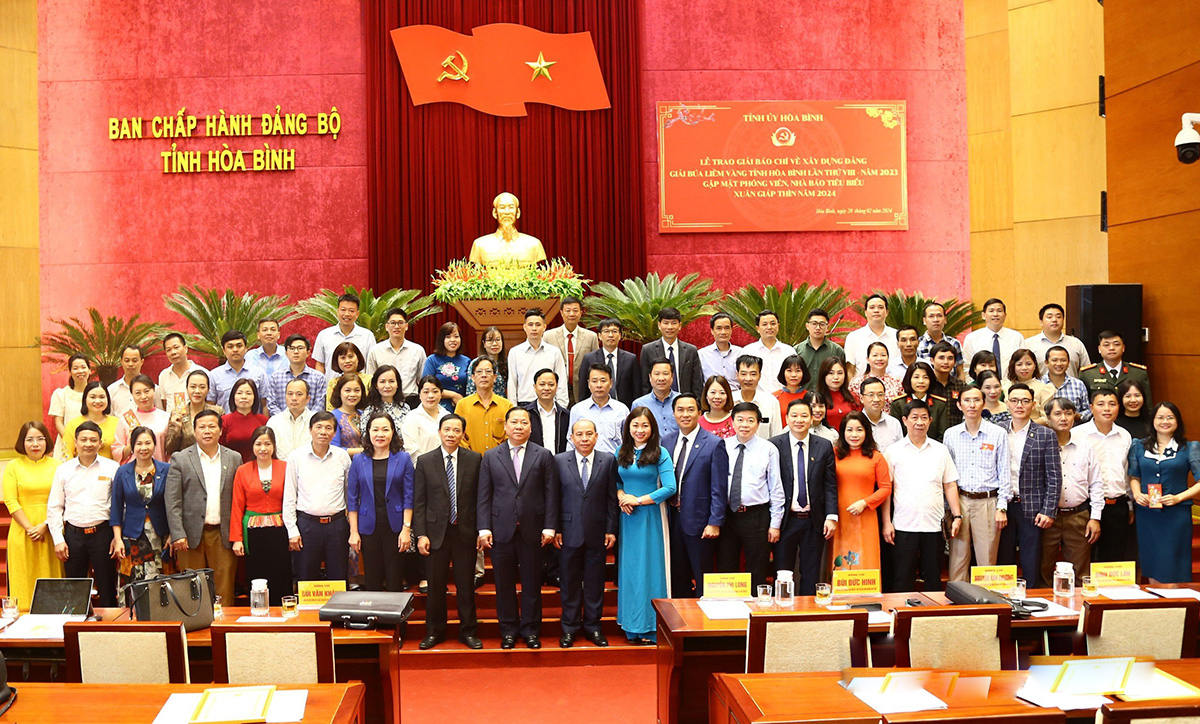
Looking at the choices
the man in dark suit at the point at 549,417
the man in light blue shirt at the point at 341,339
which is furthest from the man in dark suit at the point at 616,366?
the man in light blue shirt at the point at 341,339

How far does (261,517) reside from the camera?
5133 mm

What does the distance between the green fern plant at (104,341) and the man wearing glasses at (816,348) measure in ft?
19.5

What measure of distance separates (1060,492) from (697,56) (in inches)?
245

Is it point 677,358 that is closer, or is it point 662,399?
point 662,399

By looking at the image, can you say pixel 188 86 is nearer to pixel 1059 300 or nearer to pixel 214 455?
pixel 214 455

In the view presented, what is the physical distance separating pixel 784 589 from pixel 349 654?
1.75 meters

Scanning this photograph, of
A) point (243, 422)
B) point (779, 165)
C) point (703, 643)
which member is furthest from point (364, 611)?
point (779, 165)

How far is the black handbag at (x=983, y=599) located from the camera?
11.5 ft

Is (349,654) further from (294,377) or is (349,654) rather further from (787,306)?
(787,306)

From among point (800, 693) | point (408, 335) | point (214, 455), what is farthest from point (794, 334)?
point (800, 693)

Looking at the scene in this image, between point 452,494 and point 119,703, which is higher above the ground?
point 452,494

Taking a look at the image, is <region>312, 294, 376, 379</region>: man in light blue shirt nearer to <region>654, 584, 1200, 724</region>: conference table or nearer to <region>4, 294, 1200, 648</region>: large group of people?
<region>4, 294, 1200, 648</region>: large group of people

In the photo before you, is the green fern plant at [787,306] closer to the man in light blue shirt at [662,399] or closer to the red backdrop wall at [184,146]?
the man in light blue shirt at [662,399]

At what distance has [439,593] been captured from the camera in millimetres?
5227
